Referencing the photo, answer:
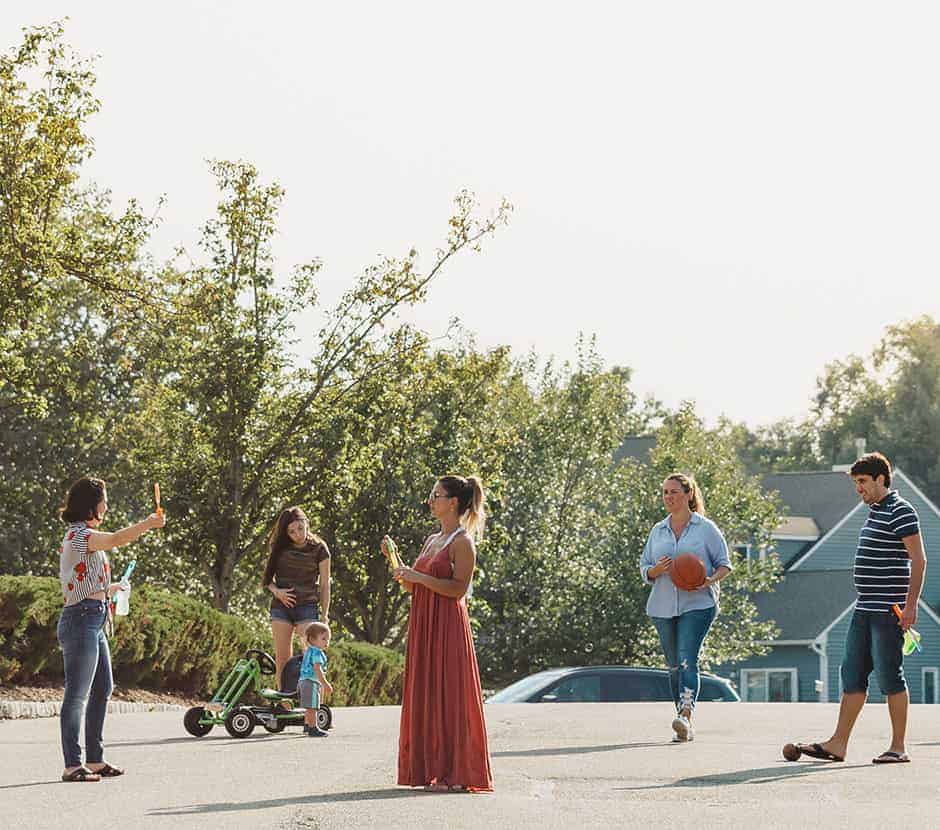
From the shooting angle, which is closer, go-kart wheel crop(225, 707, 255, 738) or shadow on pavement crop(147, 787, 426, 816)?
shadow on pavement crop(147, 787, 426, 816)

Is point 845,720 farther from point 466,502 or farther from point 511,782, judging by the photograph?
Answer: point 466,502

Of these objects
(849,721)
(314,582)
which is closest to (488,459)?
(314,582)

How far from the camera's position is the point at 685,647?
1335cm

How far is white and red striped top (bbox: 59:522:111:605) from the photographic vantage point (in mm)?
10266

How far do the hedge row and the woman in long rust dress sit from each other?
30.9 feet

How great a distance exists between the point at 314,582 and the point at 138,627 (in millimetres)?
5912

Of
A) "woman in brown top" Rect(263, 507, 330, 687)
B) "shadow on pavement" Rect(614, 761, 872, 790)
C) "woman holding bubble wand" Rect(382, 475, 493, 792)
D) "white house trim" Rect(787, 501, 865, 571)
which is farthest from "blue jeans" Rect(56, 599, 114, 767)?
"white house trim" Rect(787, 501, 865, 571)

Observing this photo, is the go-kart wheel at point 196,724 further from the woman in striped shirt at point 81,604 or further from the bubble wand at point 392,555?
the bubble wand at point 392,555

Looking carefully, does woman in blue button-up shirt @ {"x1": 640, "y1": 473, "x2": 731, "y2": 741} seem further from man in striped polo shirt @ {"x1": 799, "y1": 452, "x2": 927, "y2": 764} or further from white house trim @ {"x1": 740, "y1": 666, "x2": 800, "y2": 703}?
white house trim @ {"x1": 740, "y1": 666, "x2": 800, "y2": 703}

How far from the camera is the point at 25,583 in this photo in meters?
18.5

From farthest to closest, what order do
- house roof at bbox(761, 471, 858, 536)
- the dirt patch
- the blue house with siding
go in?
1. house roof at bbox(761, 471, 858, 536)
2. the blue house with siding
3. the dirt patch

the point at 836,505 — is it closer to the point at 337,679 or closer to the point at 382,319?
the point at 382,319

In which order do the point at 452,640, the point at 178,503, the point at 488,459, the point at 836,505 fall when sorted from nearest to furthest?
the point at 452,640
the point at 178,503
the point at 488,459
the point at 836,505

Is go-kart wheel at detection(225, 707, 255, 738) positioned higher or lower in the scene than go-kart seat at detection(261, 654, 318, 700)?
lower
